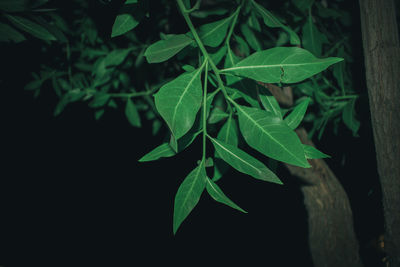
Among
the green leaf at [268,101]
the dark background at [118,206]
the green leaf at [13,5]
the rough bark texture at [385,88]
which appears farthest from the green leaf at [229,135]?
the dark background at [118,206]

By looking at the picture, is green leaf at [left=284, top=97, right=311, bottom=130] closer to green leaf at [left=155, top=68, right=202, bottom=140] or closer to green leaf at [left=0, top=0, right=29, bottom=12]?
green leaf at [left=155, top=68, right=202, bottom=140]

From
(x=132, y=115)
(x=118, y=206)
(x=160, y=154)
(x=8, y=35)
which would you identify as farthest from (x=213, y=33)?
(x=118, y=206)

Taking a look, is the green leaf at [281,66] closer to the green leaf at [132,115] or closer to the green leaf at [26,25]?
the green leaf at [26,25]

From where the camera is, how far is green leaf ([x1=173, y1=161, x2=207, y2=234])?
1.46 feet

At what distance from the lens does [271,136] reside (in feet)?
1.38

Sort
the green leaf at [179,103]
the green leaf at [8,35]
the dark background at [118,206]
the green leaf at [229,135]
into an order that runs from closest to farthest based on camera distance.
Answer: the green leaf at [179,103] < the green leaf at [8,35] < the green leaf at [229,135] < the dark background at [118,206]

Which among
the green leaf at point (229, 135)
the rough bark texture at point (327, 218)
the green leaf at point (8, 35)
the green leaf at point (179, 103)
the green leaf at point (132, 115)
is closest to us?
the green leaf at point (179, 103)

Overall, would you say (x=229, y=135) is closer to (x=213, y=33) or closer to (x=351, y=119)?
(x=213, y=33)

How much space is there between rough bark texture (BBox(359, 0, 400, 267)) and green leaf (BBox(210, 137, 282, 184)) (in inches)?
15.4

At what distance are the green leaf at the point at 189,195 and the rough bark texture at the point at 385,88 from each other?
47 centimetres

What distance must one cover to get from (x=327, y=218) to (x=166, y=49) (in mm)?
982

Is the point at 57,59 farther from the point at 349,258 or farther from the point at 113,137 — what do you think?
the point at 349,258

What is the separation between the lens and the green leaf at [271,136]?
40 cm

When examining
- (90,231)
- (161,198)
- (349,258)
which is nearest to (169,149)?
(349,258)
